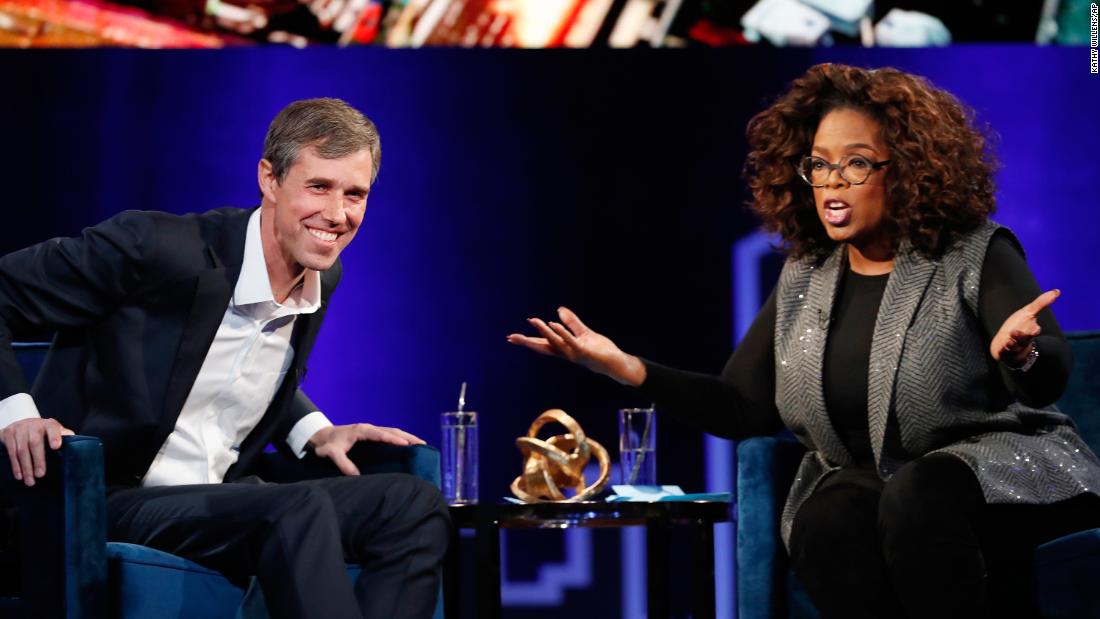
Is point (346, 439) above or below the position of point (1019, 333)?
below

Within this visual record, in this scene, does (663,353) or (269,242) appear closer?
(269,242)

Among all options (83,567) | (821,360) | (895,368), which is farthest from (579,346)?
(83,567)

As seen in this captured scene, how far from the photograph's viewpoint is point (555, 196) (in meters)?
3.83

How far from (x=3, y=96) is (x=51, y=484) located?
1997 millimetres

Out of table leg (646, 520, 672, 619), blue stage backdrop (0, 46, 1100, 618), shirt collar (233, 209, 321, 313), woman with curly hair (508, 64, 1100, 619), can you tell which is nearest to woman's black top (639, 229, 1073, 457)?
woman with curly hair (508, 64, 1100, 619)

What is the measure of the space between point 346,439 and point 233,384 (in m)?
0.27

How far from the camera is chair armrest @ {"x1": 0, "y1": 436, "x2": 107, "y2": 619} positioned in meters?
2.13

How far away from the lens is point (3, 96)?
3.77 meters

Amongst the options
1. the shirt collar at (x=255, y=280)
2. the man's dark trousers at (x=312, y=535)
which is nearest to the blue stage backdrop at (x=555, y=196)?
the shirt collar at (x=255, y=280)

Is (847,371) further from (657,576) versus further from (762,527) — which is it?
(657,576)

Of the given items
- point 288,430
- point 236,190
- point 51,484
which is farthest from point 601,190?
point 51,484

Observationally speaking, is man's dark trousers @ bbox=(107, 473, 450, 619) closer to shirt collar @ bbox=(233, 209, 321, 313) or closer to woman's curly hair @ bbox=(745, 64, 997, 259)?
shirt collar @ bbox=(233, 209, 321, 313)

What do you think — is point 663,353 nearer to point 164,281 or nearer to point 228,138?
point 228,138

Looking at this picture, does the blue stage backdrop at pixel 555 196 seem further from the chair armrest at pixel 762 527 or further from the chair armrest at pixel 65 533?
the chair armrest at pixel 65 533
